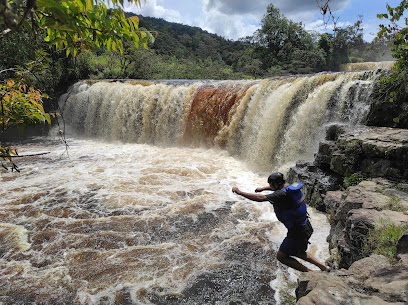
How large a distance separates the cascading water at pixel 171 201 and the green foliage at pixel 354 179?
803 millimetres

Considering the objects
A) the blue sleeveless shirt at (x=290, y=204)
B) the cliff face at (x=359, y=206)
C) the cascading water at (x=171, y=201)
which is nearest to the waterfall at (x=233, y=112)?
the cascading water at (x=171, y=201)

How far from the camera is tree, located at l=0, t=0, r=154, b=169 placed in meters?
0.89

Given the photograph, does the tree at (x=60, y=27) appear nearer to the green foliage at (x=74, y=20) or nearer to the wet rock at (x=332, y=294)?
the green foliage at (x=74, y=20)


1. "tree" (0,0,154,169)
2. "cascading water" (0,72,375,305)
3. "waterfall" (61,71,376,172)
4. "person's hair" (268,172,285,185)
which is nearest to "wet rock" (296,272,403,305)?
"person's hair" (268,172,285,185)

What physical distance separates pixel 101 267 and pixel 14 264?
120cm

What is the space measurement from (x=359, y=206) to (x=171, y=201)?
3.58 meters

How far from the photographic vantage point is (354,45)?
28.2 metres

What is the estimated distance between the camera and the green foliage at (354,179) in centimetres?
469

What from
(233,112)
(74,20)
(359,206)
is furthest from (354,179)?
(233,112)

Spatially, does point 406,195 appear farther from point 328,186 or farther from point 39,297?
point 39,297

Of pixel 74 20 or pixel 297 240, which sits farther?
pixel 297 240

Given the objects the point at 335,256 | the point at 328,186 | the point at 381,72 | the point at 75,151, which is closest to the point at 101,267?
the point at 335,256

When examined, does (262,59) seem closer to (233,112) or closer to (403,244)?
(233,112)

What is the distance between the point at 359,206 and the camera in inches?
136
